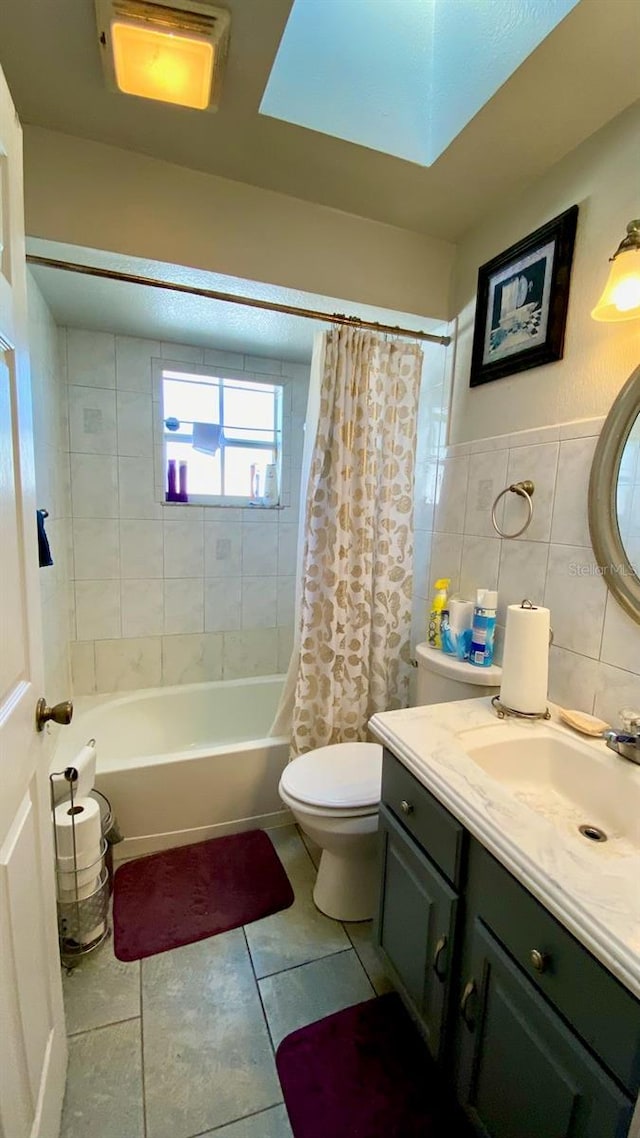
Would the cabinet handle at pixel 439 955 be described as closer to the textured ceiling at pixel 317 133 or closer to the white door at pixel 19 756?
the white door at pixel 19 756

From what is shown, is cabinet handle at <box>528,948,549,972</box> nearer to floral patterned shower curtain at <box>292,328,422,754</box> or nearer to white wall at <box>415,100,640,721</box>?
white wall at <box>415,100,640,721</box>

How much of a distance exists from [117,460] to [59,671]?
1035mm

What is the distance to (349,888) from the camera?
153cm

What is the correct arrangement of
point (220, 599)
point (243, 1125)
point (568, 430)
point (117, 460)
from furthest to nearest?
1. point (220, 599)
2. point (117, 460)
3. point (568, 430)
4. point (243, 1125)

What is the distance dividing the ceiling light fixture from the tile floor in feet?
7.75

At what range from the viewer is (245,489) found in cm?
261

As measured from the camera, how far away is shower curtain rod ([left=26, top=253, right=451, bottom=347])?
1.41 meters

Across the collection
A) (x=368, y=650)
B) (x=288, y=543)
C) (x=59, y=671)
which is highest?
(x=288, y=543)

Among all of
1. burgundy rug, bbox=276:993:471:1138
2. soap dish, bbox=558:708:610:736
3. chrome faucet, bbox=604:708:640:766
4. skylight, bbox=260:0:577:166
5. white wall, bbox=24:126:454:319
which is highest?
skylight, bbox=260:0:577:166

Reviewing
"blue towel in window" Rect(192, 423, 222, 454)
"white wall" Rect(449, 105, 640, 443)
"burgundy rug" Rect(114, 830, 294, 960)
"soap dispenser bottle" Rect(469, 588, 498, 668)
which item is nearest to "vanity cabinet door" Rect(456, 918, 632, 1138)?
"soap dispenser bottle" Rect(469, 588, 498, 668)

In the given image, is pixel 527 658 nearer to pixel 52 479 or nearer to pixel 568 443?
pixel 568 443

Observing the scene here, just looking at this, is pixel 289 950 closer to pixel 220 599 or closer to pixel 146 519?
pixel 220 599

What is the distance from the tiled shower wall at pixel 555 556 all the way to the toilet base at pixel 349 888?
2.80ft

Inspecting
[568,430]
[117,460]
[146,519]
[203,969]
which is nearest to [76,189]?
[117,460]
